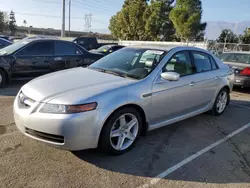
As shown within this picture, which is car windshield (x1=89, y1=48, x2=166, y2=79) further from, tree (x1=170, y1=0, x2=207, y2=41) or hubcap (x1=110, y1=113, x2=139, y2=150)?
tree (x1=170, y1=0, x2=207, y2=41)

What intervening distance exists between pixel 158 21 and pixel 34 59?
27868 millimetres

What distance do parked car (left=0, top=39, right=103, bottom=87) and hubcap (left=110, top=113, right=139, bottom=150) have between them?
4.90m

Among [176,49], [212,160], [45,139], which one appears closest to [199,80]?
[176,49]

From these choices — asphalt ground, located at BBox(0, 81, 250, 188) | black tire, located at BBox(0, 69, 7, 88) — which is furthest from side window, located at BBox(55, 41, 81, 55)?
asphalt ground, located at BBox(0, 81, 250, 188)

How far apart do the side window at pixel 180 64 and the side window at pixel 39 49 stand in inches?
187

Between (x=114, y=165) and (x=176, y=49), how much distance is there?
228cm

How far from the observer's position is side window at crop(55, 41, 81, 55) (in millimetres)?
7984

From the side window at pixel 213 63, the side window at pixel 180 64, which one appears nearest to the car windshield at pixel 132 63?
the side window at pixel 180 64

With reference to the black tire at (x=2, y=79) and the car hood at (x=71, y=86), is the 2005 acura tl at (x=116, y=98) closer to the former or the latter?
the car hood at (x=71, y=86)

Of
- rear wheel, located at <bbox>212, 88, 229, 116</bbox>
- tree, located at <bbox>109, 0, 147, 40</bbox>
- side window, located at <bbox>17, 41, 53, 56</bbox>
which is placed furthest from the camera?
tree, located at <bbox>109, 0, 147, 40</bbox>

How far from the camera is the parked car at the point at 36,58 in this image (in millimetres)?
7145

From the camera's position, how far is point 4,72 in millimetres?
7152

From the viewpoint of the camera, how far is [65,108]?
116 inches

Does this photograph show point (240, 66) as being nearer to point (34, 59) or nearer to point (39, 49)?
point (39, 49)
